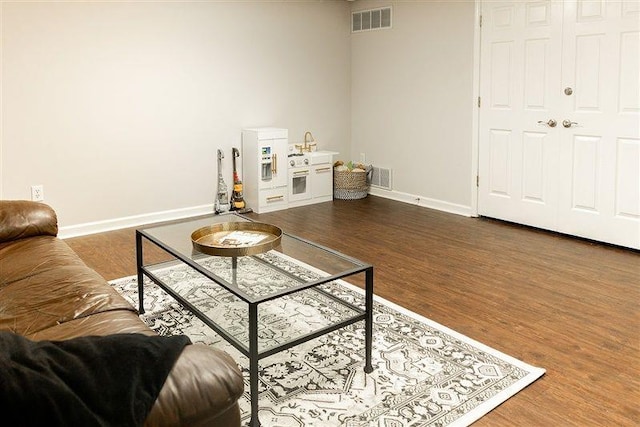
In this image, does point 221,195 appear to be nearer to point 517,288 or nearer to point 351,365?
point 517,288

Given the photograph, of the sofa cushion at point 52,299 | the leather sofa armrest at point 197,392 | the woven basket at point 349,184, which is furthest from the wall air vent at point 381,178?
the leather sofa armrest at point 197,392

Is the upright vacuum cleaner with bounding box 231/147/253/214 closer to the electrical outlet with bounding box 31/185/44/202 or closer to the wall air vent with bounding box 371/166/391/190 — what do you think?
the wall air vent with bounding box 371/166/391/190

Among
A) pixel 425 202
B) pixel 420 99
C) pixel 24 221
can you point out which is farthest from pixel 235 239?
pixel 420 99

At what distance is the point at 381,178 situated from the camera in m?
6.51

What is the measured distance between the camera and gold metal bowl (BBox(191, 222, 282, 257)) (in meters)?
2.66

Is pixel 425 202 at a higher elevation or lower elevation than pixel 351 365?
higher

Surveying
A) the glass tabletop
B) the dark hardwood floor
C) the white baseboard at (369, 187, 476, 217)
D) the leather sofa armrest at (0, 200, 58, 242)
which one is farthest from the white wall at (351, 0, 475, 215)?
the leather sofa armrest at (0, 200, 58, 242)

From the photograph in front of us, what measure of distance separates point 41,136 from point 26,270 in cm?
259

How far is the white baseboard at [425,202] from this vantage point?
5617 mm

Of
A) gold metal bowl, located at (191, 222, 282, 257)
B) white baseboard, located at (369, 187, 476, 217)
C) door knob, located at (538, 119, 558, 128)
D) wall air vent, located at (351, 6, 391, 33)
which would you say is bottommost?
white baseboard, located at (369, 187, 476, 217)

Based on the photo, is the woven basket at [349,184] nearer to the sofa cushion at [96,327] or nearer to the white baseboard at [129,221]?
the white baseboard at [129,221]

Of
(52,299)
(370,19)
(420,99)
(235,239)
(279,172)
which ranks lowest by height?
(52,299)

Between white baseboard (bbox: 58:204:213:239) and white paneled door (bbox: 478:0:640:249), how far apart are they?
278 cm

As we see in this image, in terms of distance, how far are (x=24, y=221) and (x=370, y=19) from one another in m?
4.57
